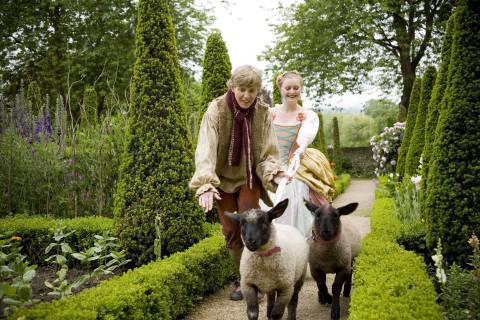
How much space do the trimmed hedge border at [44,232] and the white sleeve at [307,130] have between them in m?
2.79

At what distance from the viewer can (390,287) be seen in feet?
11.0

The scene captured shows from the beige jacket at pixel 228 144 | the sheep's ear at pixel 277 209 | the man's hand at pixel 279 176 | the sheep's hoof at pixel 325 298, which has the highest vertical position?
the beige jacket at pixel 228 144

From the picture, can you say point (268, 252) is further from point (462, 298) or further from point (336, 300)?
point (462, 298)

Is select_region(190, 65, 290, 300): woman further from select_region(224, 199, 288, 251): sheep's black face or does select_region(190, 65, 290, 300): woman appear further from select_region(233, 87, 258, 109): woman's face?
select_region(224, 199, 288, 251): sheep's black face

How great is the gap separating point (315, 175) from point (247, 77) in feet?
7.53

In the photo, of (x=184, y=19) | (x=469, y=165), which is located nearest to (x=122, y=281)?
(x=469, y=165)

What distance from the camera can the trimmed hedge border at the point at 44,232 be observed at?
6.06m

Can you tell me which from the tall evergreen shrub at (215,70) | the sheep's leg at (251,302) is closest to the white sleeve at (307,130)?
the sheep's leg at (251,302)

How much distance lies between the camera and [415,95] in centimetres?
1522

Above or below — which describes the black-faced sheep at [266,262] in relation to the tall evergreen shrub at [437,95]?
below

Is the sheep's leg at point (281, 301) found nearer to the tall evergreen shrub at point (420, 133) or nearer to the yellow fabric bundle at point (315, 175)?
the yellow fabric bundle at point (315, 175)

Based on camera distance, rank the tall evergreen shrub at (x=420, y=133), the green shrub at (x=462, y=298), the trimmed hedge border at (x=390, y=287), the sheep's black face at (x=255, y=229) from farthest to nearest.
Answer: the tall evergreen shrub at (x=420, y=133) < the sheep's black face at (x=255, y=229) < the green shrub at (x=462, y=298) < the trimmed hedge border at (x=390, y=287)

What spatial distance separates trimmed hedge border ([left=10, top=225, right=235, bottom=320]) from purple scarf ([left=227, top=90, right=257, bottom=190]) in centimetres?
130

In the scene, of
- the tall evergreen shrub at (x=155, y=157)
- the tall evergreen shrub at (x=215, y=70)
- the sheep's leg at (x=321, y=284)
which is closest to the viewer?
the sheep's leg at (x=321, y=284)
